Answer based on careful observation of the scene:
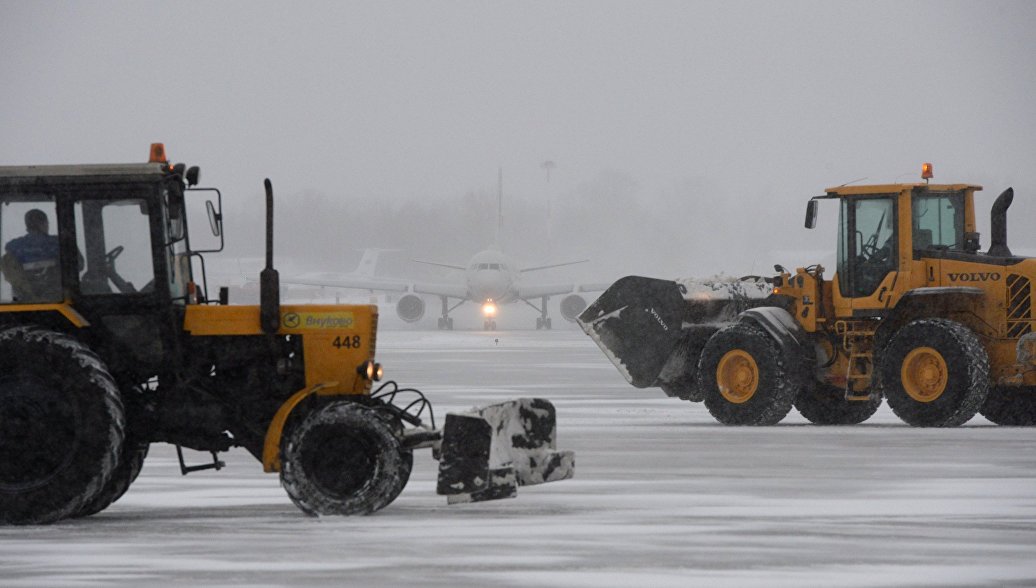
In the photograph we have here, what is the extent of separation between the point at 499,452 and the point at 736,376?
9.32 metres

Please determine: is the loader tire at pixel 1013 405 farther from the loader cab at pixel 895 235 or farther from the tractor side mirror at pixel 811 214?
the tractor side mirror at pixel 811 214

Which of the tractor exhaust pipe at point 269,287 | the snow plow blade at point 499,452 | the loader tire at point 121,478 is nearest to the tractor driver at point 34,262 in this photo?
the loader tire at point 121,478

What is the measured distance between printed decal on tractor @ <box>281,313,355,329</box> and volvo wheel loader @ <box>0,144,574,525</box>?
0.01m

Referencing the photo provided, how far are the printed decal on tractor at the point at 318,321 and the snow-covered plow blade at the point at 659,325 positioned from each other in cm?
987

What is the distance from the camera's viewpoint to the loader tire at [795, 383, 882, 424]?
2219cm

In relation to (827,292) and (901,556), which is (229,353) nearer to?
(901,556)

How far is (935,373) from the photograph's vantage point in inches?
804

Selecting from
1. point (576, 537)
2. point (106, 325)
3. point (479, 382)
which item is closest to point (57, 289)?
point (106, 325)

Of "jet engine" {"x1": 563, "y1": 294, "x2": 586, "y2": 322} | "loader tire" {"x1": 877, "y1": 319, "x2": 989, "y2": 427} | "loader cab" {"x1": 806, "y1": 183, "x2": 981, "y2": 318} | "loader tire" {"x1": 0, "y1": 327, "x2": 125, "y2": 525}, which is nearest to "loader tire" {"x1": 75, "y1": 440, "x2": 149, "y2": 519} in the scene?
"loader tire" {"x1": 0, "y1": 327, "x2": 125, "y2": 525}

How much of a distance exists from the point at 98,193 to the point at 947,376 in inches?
437

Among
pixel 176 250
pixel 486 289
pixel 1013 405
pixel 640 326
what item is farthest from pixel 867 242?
pixel 486 289

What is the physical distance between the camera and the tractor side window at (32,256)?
12258 mm

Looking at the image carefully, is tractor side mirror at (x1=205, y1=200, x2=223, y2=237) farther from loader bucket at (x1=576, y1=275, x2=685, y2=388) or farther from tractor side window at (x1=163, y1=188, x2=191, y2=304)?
loader bucket at (x1=576, y1=275, x2=685, y2=388)

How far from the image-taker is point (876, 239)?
21703 mm
